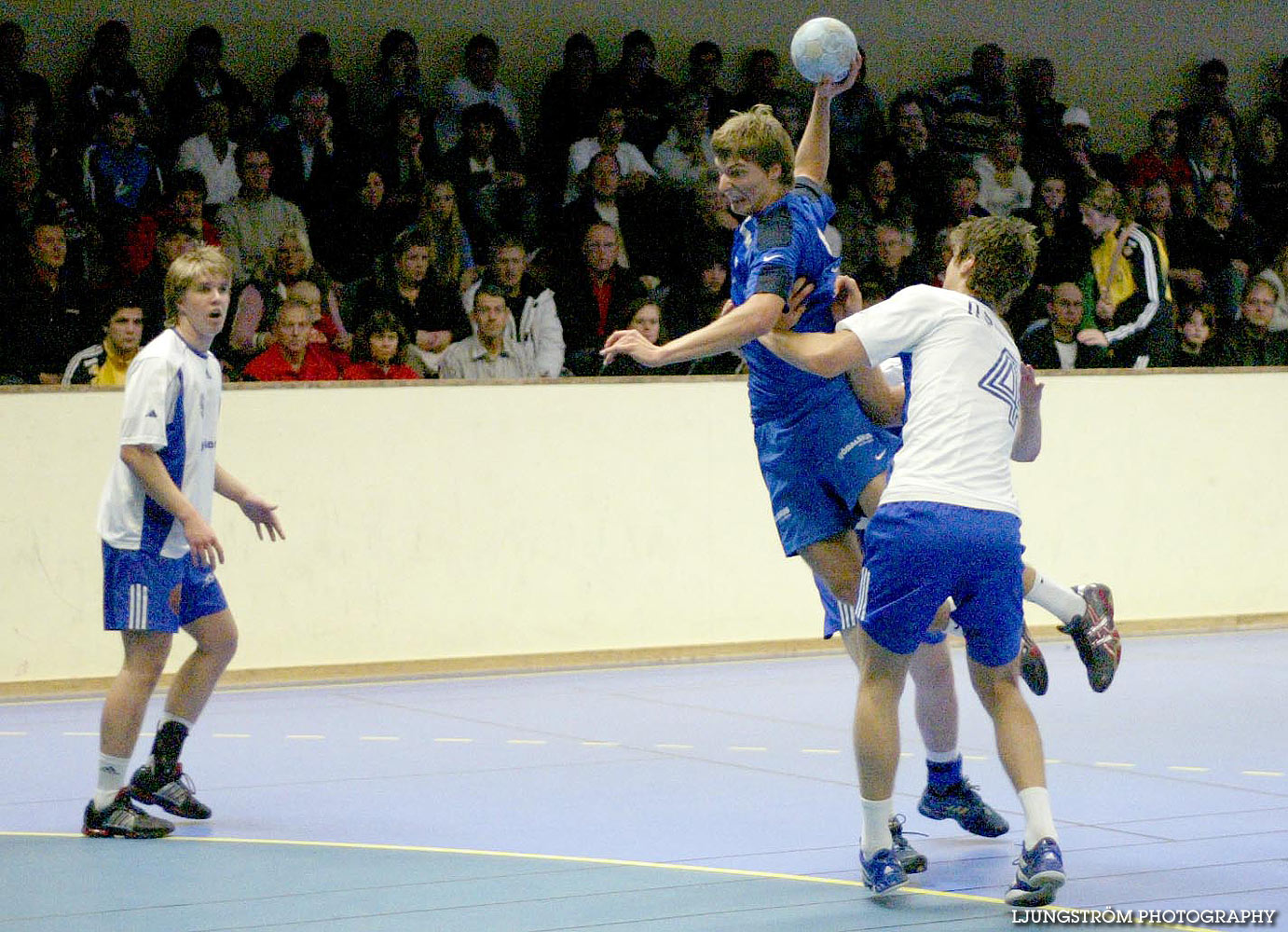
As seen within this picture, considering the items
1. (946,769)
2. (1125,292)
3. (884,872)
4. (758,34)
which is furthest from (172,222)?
(884,872)

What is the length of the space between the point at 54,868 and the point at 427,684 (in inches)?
164

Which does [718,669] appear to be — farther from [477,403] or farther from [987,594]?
[987,594]

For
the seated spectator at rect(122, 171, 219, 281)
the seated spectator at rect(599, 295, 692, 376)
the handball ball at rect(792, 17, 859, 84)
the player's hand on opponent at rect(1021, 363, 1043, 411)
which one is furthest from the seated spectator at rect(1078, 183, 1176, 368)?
the player's hand on opponent at rect(1021, 363, 1043, 411)

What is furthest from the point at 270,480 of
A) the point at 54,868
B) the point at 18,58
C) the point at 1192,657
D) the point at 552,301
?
the point at 1192,657

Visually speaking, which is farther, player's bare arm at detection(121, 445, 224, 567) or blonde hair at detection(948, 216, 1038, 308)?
player's bare arm at detection(121, 445, 224, 567)

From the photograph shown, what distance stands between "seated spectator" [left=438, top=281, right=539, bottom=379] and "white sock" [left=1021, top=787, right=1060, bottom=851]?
5749mm

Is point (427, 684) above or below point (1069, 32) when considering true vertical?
below

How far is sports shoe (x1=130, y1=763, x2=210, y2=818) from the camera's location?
5531 mm

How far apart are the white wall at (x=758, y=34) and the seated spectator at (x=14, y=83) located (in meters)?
0.68


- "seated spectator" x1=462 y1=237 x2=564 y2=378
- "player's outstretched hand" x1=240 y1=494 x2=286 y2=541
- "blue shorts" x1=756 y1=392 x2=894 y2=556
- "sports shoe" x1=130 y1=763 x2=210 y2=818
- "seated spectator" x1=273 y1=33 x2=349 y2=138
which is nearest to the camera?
"blue shorts" x1=756 y1=392 x2=894 y2=556

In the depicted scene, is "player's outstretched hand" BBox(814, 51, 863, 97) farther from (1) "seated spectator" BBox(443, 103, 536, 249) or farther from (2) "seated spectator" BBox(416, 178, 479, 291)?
(1) "seated spectator" BBox(443, 103, 536, 249)

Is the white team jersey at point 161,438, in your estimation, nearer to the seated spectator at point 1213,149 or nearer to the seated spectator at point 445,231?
the seated spectator at point 445,231

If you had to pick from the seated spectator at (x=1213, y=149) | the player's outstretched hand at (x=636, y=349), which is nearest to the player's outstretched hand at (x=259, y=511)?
the player's outstretched hand at (x=636, y=349)

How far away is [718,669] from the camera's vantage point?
9508 millimetres
